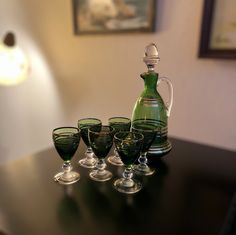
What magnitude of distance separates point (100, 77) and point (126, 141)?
124 centimetres

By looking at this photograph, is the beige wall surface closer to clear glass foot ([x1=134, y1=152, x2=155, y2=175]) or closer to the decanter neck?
the decanter neck

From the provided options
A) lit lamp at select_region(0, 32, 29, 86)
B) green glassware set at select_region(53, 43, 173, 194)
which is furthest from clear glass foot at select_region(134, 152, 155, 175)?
lit lamp at select_region(0, 32, 29, 86)

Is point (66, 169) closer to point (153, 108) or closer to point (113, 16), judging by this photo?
point (153, 108)

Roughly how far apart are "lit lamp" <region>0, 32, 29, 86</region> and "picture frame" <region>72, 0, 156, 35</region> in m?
0.44

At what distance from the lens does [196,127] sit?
1.55m

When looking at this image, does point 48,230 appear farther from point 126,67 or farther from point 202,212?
point 126,67

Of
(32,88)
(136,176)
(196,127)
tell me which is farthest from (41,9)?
(136,176)

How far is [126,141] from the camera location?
0.70 m

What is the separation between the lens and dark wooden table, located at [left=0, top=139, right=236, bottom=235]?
1.84 ft

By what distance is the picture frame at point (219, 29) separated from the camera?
129 centimetres

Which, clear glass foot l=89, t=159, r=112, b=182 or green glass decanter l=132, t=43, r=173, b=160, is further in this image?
green glass decanter l=132, t=43, r=173, b=160

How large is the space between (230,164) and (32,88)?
1.71 meters

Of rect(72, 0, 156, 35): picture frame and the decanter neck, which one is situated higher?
rect(72, 0, 156, 35): picture frame

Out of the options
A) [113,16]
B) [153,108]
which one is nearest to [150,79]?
[153,108]
